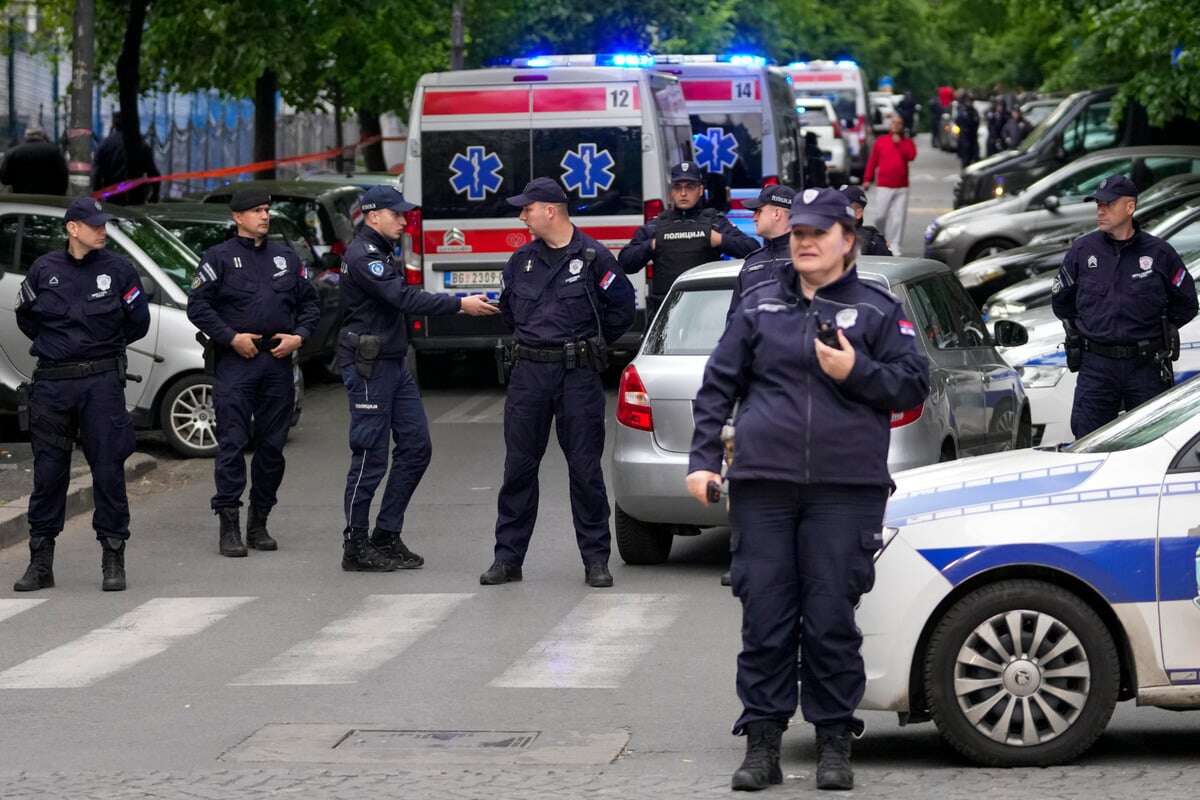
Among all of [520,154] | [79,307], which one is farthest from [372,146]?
[79,307]

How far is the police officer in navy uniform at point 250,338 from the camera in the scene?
11523 millimetres

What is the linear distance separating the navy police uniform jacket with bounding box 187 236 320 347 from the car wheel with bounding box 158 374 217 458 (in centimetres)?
362

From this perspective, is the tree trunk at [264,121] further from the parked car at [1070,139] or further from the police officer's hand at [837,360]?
the police officer's hand at [837,360]

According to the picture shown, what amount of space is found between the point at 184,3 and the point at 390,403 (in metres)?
14.5

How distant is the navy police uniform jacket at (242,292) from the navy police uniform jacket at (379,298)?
0.51 meters

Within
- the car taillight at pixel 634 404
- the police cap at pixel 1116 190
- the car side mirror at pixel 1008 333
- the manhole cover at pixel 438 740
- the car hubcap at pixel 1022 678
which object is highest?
the police cap at pixel 1116 190

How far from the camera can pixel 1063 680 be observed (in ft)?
22.4

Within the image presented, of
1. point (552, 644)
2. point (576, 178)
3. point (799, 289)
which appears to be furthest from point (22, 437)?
point (799, 289)

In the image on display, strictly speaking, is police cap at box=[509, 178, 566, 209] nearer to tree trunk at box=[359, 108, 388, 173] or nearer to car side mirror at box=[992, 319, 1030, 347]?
car side mirror at box=[992, 319, 1030, 347]

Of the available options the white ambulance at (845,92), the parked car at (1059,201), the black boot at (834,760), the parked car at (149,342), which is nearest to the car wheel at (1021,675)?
the black boot at (834,760)

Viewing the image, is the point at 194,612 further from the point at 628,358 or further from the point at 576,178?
the point at 628,358

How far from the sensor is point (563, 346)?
10.5 m

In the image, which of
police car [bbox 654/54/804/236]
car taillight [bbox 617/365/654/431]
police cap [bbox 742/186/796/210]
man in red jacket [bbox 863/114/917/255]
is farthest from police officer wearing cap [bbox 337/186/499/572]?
man in red jacket [bbox 863/114/917/255]

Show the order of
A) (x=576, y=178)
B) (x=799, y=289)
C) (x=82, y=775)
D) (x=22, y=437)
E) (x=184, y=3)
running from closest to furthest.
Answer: (x=799, y=289) < (x=82, y=775) < (x=22, y=437) < (x=576, y=178) < (x=184, y=3)
